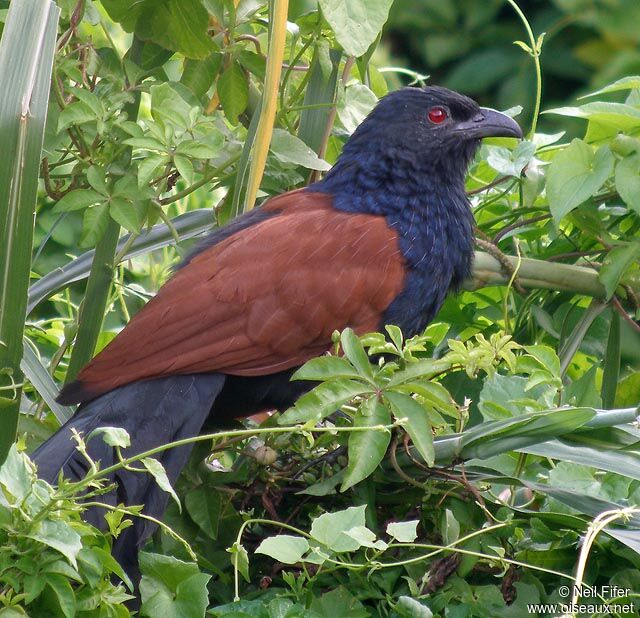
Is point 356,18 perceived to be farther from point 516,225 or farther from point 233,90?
point 516,225

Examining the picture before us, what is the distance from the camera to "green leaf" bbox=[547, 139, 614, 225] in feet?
5.52

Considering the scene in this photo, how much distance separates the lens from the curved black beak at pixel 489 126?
86.1 inches

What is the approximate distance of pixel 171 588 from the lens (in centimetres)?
123

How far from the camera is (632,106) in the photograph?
1.78 metres

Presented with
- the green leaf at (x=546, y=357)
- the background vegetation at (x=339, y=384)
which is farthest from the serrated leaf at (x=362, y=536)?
the green leaf at (x=546, y=357)

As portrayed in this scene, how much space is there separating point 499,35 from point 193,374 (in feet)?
19.5

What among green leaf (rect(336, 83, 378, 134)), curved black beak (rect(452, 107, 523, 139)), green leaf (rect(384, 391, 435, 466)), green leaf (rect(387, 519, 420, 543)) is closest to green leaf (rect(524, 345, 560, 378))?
green leaf (rect(384, 391, 435, 466))

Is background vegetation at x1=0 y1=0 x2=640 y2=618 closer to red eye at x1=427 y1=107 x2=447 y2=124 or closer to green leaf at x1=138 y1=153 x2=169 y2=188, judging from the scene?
green leaf at x1=138 y1=153 x2=169 y2=188

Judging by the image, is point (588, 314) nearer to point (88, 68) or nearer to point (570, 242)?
point (570, 242)

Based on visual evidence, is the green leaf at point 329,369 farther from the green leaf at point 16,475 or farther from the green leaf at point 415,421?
the green leaf at point 16,475

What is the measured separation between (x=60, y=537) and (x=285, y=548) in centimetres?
25

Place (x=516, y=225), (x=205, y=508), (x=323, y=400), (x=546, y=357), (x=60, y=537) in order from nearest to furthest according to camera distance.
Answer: (x=60, y=537), (x=323, y=400), (x=546, y=357), (x=205, y=508), (x=516, y=225)

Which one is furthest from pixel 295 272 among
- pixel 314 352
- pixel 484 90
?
pixel 484 90

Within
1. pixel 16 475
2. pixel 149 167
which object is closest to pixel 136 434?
pixel 149 167
